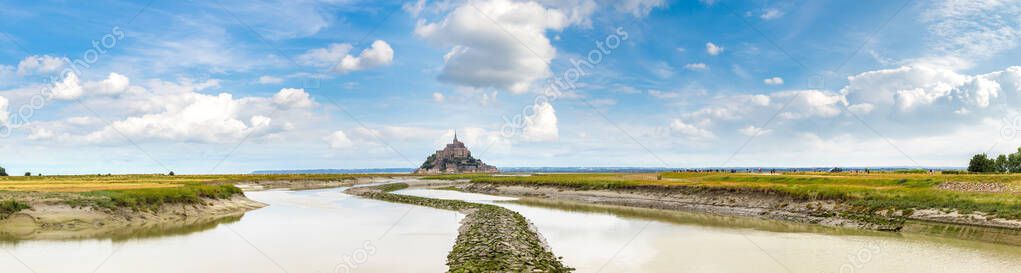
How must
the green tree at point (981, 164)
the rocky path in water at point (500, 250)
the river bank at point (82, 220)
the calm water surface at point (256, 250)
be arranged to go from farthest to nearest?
the green tree at point (981, 164) < the river bank at point (82, 220) < the calm water surface at point (256, 250) < the rocky path in water at point (500, 250)

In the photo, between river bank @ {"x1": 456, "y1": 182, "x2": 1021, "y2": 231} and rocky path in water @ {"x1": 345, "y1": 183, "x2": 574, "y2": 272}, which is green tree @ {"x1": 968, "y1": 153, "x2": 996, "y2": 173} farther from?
rocky path in water @ {"x1": 345, "y1": 183, "x2": 574, "y2": 272}

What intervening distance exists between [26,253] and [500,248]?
20599mm

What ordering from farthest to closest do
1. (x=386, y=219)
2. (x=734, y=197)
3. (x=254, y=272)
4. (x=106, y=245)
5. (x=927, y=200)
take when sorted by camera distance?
(x=734, y=197) → (x=386, y=219) → (x=927, y=200) → (x=106, y=245) → (x=254, y=272)

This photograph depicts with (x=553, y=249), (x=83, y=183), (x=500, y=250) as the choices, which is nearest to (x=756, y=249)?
(x=553, y=249)

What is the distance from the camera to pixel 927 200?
3975 cm

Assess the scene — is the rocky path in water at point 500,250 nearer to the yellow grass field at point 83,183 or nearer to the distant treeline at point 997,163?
the yellow grass field at point 83,183

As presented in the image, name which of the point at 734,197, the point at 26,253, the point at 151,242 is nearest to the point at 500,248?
the point at 151,242

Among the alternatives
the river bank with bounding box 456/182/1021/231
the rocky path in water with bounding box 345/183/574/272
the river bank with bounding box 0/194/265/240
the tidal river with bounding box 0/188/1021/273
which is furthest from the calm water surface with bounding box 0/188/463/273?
the river bank with bounding box 456/182/1021/231

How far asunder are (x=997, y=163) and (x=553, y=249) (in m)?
88.6

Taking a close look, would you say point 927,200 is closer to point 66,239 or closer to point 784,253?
point 784,253

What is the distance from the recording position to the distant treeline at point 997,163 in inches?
3191

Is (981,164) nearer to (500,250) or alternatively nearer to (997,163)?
(997,163)

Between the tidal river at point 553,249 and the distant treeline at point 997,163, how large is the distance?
217ft

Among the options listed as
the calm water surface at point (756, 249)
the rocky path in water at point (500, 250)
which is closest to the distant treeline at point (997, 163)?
the calm water surface at point (756, 249)
